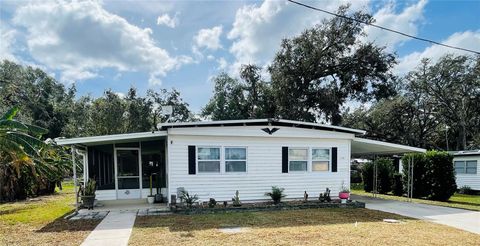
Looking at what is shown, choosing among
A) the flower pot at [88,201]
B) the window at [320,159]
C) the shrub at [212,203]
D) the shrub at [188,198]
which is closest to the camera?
the shrub at [188,198]

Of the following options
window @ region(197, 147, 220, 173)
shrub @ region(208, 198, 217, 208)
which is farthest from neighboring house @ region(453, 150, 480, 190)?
shrub @ region(208, 198, 217, 208)

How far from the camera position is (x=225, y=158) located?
1220 cm

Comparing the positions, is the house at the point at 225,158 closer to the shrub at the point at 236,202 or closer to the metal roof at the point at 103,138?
the metal roof at the point at 103,138

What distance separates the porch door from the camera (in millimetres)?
13359

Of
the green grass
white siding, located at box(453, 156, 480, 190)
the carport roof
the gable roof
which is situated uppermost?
the gable roof

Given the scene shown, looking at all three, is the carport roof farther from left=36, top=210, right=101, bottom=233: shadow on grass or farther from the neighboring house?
left=36, top=210, right=101, bottom=233: shadow on grass

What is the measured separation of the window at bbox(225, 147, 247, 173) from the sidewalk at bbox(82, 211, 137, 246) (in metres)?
3.56

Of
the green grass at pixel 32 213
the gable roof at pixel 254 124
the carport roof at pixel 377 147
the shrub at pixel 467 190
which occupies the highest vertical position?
the gable roof at pixel 254 124

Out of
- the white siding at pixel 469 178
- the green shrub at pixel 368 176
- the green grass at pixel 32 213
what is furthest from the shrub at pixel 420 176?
the green grass at pixel 32 213

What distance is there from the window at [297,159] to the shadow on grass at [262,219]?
6.82ft

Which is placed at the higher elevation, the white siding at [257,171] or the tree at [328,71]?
the tree at [328,71]

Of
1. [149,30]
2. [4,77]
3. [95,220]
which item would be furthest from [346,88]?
[4,77]

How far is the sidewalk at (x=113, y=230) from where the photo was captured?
7184 mm

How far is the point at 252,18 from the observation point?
648 inches
